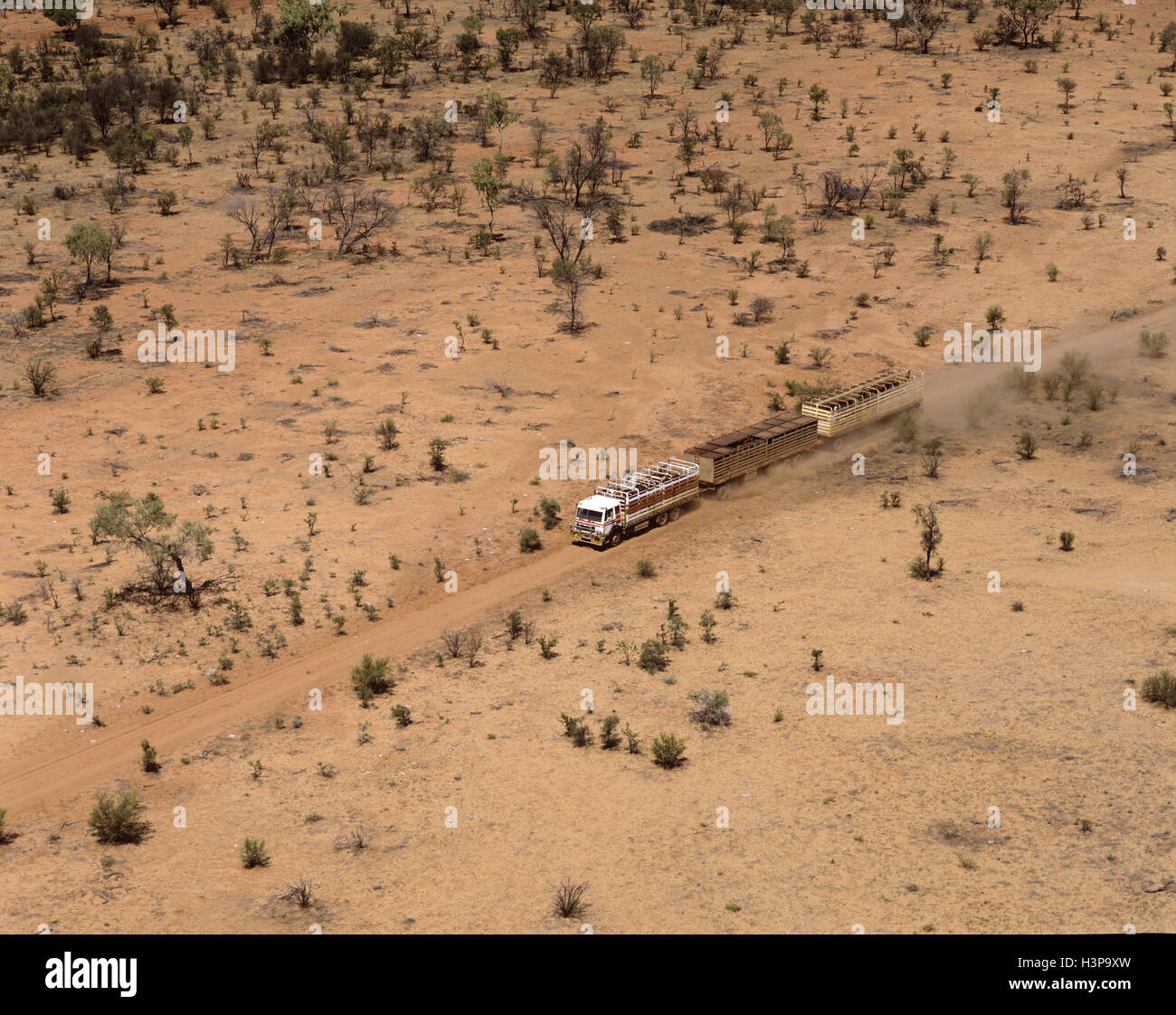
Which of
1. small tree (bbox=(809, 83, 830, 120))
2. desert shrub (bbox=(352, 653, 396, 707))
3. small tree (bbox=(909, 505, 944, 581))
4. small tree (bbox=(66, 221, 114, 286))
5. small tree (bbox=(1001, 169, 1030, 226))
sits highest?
small tree (bbox=(809, 83, 830, 120))

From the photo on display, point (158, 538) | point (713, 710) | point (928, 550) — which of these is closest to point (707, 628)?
point (713, 710)

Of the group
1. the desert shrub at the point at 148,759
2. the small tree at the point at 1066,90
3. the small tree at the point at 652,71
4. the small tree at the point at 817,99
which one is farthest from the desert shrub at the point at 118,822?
the small tree at the point at 1066,90

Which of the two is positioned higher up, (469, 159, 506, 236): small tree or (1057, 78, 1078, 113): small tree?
(1057, 78, 1078, 113): small tree

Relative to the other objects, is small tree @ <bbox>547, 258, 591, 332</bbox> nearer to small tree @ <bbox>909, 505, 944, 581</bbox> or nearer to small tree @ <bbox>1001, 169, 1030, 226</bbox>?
small tree @ <bbox>909, 505, 944, 581</bbox>

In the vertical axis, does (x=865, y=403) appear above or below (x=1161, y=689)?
above

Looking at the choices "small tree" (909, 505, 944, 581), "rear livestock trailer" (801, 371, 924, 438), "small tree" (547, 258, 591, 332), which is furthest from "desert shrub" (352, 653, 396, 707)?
"small tree" (547, 258, 591, 332)

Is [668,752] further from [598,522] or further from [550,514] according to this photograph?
[550,514]
